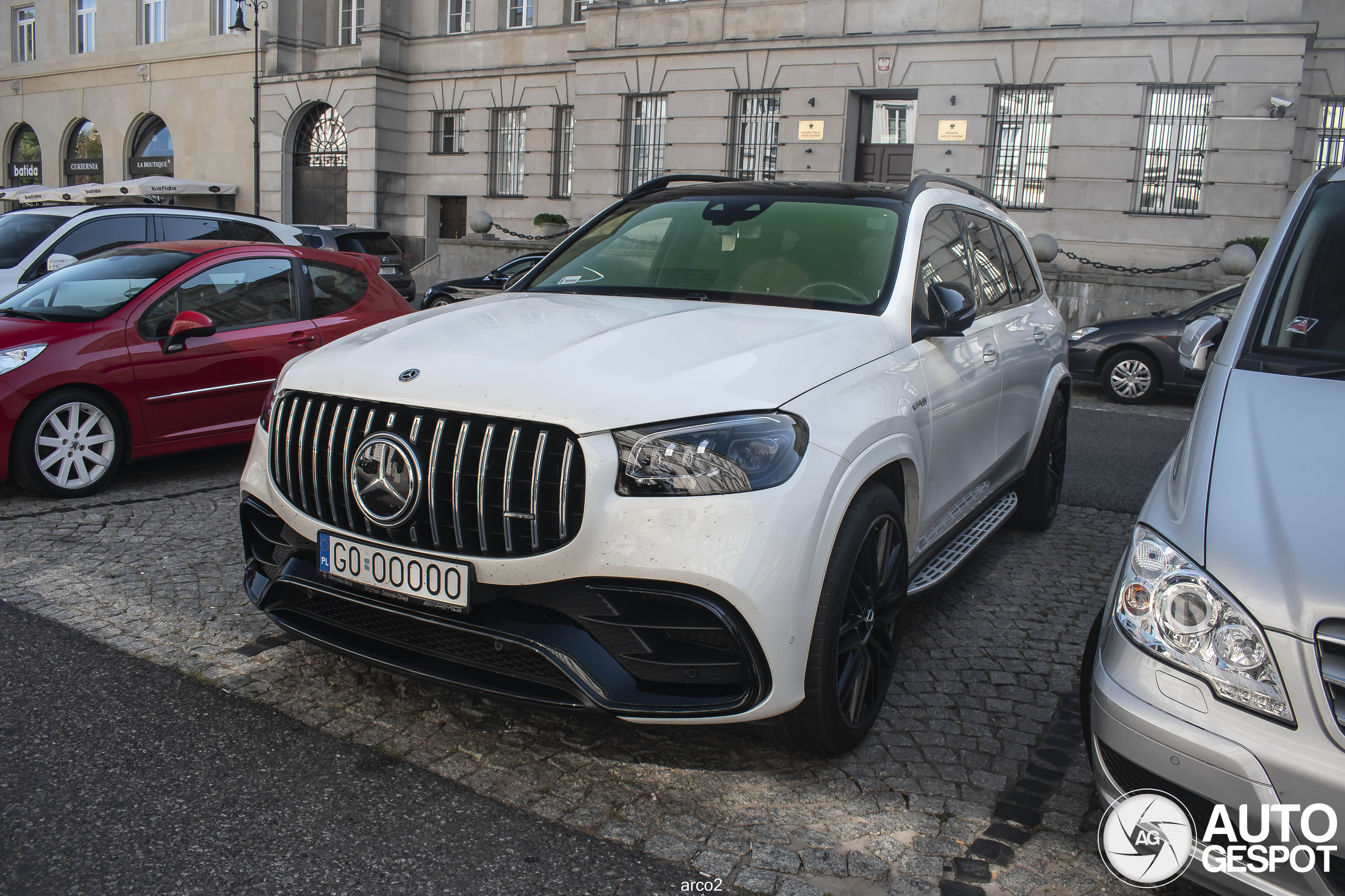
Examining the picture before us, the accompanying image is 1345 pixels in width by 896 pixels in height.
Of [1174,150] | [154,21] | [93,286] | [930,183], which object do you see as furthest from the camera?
[154,21]

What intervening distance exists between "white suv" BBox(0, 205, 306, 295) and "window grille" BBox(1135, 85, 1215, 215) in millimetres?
16072

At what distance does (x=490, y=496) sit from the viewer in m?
2.68

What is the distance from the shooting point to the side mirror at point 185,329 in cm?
613

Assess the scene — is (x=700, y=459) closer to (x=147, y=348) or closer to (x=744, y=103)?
(x=147, y=348)

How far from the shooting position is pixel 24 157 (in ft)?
134

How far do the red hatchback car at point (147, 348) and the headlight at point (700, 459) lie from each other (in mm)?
4547

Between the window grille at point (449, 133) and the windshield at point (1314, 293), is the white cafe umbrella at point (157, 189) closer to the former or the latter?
the window grille at point (449, 133)

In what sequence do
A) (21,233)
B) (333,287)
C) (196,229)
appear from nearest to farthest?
(333,287) → (21,233) → (196,229)

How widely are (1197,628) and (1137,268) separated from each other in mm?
19554

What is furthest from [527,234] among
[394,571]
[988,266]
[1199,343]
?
[394,571]

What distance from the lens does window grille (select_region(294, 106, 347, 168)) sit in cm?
3100

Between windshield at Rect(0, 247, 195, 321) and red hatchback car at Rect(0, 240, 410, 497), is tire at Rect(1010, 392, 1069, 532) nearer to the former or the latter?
red hatchback car at Rect(0, 240, 410, 497)

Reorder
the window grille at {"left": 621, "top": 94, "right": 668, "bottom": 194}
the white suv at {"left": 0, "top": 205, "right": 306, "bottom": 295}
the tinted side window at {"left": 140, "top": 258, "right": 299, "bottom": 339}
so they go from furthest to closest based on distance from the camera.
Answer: the window grille at {"left": 621, "top": 94, "right": 668, "bottom": 194} → the white suv at {"left": 0, "top": 205, "right": 306, "bottom": 295} → the tinted side window at {"left": 140, "top": 258, "right": 299, "bottom": 339}

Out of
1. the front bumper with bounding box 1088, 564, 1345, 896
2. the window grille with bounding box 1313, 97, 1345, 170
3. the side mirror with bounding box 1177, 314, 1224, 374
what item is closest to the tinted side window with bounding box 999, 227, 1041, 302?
the side mirror with bounding box 1177, 314, 1224, 374
